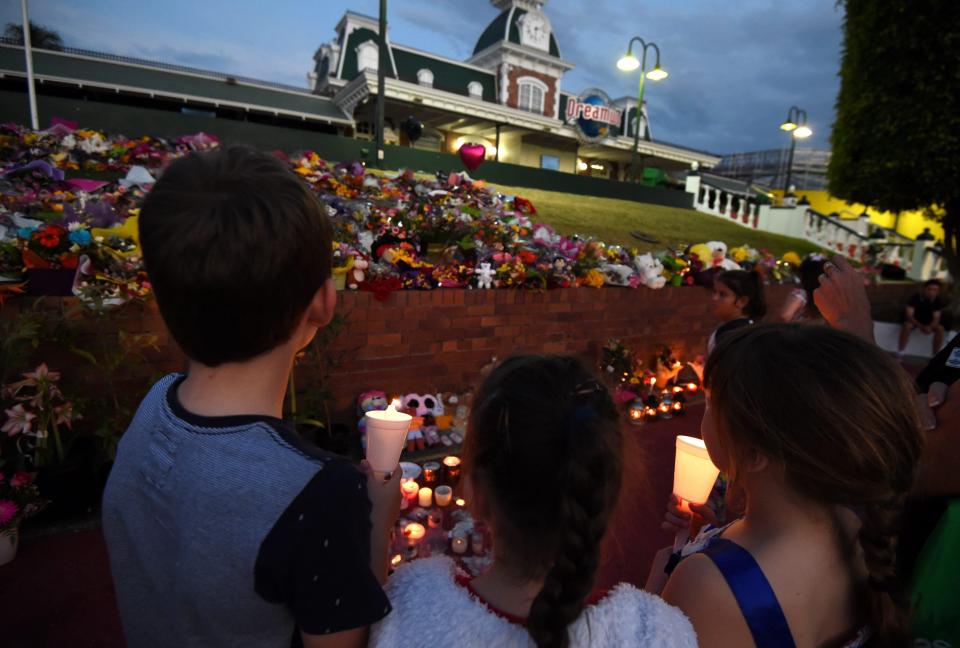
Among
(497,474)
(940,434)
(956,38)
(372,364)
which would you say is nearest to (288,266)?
(497,474)

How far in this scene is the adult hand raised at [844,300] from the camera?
5.53 feet

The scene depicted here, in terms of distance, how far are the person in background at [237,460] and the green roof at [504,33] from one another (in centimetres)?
2222

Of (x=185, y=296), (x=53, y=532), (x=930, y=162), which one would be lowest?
(x=53, y=532)

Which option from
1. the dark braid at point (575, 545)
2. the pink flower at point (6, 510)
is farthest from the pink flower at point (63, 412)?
the dark braid at point (575, 545)

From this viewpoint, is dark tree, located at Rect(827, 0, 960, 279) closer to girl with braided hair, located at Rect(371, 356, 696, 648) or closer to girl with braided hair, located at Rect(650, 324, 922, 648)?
girl with braided hair, located at Rect(650, 324, 922, 648)

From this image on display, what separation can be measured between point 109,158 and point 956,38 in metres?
12.4

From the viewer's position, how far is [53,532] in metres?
2.59

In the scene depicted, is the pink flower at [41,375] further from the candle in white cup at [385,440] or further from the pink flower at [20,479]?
the candle in white cup at [385,440]

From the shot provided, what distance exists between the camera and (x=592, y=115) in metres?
19.3

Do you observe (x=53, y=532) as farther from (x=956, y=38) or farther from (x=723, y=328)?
(x=956, y=38)

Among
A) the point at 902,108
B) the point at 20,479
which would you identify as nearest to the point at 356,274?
the point at 20,479

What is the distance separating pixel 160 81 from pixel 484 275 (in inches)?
517

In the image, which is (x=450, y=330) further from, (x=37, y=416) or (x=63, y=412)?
(x=37, y=416)

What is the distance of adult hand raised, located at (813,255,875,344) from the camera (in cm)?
169
